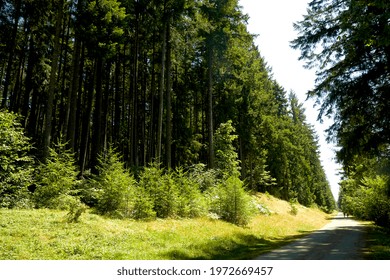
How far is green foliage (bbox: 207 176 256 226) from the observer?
17.6m

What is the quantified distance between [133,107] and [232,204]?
12743mm

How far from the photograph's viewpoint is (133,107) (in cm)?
2536

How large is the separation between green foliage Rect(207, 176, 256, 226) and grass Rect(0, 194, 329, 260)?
3309 millimetres

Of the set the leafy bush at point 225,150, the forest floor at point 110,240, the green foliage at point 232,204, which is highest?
the leafy bush at point 225,150

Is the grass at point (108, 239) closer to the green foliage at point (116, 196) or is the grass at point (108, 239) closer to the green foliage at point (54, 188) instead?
the green foliage at point (116, 196)

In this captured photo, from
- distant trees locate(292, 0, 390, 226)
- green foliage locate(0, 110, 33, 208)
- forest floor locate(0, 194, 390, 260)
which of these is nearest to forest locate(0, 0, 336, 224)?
green foliage locate(0, 110, 33, 208)

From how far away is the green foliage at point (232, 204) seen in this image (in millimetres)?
17609

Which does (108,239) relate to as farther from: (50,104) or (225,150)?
(225,150)

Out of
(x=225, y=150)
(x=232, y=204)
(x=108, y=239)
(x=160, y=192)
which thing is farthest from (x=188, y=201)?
(x=225, y=150)

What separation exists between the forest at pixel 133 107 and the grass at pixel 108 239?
3.77 feet

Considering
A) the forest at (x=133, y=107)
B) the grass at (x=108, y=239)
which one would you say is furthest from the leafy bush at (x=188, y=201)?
the grass at (x=108, y=239)

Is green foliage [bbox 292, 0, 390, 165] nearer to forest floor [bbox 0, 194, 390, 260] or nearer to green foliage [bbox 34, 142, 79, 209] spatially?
forest floor [bbox 0, 194, 390, 260]

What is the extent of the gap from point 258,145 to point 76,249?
2714 cm

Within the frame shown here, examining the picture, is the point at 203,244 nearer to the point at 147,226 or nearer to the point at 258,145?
the point at 147,226
